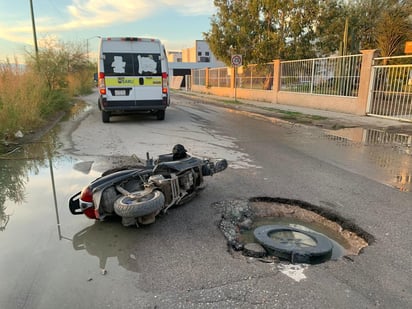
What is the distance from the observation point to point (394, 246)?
324 centimetres

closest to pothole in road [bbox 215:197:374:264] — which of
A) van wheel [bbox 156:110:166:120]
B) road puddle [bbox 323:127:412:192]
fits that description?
road puddle [bbox 323:127:412:192]

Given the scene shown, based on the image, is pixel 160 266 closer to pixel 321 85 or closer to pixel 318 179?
pixel 318 179

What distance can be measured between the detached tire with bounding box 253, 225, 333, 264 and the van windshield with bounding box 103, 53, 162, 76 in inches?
357

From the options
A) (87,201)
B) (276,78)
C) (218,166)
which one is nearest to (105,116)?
(218,166)

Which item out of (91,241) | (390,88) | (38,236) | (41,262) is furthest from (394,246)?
(390,88)

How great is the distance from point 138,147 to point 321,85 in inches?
447

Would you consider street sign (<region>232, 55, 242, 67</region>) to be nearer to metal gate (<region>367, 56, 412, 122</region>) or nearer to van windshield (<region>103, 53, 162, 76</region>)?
metal gate (<region>367, 56, 412, 122</region>)

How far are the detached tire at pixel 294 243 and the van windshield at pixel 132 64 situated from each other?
9.07 m

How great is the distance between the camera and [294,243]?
332cm

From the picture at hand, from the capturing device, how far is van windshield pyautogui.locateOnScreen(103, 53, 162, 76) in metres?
11.1

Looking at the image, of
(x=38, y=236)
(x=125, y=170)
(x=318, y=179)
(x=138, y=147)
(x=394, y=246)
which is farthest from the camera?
(x=138, y=147)

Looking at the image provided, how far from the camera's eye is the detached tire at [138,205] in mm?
3342

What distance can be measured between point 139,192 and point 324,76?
14260 mm

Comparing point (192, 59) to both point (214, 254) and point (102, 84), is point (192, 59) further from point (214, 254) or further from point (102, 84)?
point (214, 254)
